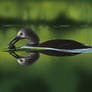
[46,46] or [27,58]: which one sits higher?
[46,46]

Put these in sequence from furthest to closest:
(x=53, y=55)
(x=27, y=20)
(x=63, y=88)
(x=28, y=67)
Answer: (x=27, y=20) → (x=53, y=55) → (x=28, y=67) → (x=63, y=88)

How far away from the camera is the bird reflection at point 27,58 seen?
4719 mm

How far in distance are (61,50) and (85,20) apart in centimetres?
1420

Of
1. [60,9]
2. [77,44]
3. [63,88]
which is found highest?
[60,9]

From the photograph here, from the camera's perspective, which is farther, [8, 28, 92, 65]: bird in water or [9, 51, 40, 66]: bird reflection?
[8, 28, 92, 65]: bird in water

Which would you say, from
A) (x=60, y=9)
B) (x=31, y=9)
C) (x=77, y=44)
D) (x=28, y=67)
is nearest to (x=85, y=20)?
(x=60, y=9)

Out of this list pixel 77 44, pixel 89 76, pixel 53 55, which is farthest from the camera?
pixel 77 44

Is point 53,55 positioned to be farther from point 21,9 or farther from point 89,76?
point 21,9

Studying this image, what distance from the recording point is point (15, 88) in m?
3.34

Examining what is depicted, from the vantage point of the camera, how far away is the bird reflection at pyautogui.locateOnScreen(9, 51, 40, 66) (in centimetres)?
472

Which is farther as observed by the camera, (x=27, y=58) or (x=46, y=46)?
(x=46, y=46)

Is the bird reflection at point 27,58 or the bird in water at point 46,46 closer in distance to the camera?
the bird reflection at point 27,58

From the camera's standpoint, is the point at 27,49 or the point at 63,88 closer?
the point at 63,88

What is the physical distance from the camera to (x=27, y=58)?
16.2ft
